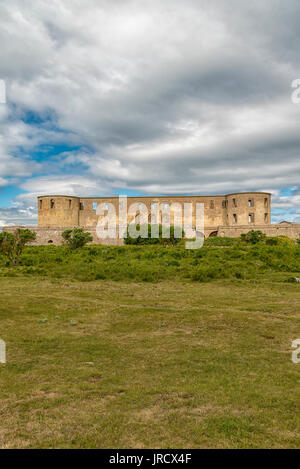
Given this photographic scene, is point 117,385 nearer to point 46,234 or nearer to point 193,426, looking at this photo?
point 193,426

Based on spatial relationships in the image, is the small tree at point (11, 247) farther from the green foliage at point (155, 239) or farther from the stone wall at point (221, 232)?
the stone wall at point (221, 232)

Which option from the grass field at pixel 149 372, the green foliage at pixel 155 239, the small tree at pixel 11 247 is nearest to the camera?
the grass field at pixel 149 372

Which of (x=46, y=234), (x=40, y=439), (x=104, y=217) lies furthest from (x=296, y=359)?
(x=104, y=217)

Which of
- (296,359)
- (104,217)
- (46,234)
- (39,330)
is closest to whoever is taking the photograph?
(296,359)

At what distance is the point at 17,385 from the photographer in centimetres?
355

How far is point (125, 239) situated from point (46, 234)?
9075 mm

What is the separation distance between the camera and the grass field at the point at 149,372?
268 cm

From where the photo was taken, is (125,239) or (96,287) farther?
(125,239)

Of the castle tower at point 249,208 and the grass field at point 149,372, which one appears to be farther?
the castle tower at point 249,208

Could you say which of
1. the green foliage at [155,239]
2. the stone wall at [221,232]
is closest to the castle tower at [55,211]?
the stone wall at [221,232]

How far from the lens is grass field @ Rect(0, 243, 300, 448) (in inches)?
106

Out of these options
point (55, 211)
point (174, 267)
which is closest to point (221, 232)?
point (55, 211)

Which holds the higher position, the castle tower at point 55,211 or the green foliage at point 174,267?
the castle tower at point 55,211

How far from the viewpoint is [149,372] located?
393 centimetres
